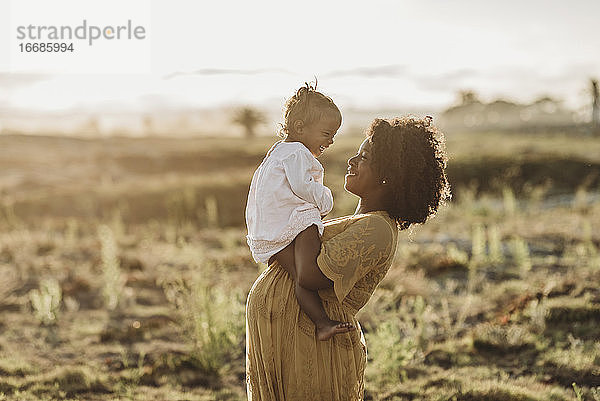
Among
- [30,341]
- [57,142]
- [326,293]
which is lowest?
[30,341]

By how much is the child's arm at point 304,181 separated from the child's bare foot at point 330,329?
19.5 inches

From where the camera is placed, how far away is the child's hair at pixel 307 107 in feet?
→ 9.39

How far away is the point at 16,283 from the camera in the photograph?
1007 cm

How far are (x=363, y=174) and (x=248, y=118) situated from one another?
58.5m

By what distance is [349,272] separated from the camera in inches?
103

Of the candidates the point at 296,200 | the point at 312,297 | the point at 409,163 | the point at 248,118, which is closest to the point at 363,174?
the point at 409,163

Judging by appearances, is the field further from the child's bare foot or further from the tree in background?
the tree in background

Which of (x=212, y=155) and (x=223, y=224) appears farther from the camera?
(x=212, y=155)

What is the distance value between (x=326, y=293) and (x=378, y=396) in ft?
9.43

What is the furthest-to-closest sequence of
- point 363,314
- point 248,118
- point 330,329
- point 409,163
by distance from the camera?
1. point 248,118
2. point 363,314
3. point 409,163
4. point 330,329

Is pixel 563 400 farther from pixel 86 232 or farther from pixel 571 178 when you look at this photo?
pixel 571 178

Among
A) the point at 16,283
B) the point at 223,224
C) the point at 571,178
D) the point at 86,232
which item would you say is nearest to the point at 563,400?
the point at 16,283

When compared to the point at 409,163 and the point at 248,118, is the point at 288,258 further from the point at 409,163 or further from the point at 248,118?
the point at 248,118

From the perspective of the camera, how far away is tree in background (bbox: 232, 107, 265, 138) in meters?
60.5
